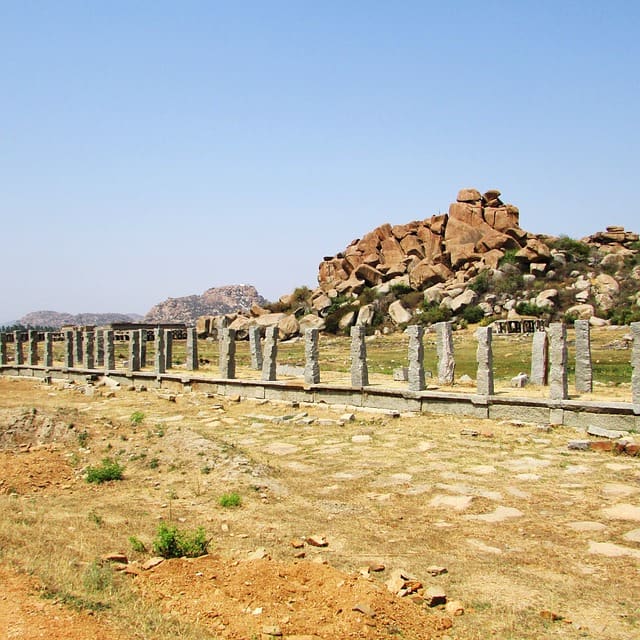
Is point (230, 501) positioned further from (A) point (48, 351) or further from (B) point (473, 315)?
(B) point (473, 315)

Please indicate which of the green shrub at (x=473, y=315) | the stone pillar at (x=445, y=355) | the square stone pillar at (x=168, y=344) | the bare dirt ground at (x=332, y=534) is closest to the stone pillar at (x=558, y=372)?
the bare dirt ground at (x=332, y=534)

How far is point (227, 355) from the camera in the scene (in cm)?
1828

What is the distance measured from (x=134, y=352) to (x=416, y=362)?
490 inches

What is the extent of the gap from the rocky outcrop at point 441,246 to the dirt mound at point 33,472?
126 ft

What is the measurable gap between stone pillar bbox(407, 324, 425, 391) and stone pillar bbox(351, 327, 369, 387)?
118 cm

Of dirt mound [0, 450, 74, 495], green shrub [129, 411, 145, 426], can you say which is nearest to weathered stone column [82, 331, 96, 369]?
green shrub [129, 411, 145, 426]

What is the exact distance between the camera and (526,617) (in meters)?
4.39

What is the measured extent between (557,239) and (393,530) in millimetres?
45548

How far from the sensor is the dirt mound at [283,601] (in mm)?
4152

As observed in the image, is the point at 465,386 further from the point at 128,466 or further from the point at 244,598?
the point at 244,598

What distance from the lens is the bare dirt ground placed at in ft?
14.1

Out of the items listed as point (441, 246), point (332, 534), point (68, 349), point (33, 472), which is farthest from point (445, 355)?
point (441, 246)

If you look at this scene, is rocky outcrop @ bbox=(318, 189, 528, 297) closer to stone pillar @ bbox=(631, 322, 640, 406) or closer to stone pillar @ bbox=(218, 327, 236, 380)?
stone pillar @ bbox=(218, 327, 236, 380)

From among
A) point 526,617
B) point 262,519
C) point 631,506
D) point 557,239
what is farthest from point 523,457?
point 557,239
